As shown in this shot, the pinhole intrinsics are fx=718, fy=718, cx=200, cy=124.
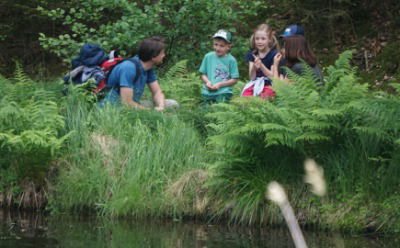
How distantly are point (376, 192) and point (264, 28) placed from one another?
8.28 ft

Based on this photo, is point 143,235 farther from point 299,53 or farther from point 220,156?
point 299,53

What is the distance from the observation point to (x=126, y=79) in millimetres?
8359

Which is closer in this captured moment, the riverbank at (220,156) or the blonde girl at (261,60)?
the riverbank at (220,156)

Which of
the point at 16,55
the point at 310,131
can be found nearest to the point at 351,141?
the point at 310,131

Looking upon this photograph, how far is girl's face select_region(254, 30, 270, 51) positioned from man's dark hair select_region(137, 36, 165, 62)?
119 centimetres

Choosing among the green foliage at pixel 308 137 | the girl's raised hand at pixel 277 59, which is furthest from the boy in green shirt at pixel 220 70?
the green foliage at pixel 308 137

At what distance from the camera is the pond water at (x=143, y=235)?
586 cm

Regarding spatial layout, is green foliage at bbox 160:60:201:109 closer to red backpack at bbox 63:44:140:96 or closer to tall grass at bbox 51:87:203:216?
red backpack at bbox 63:44:140:96

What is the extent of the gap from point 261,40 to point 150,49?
52.9 inches

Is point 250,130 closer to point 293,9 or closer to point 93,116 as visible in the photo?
point 93,116

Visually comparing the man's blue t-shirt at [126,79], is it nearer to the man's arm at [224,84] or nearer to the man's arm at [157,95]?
the man's arm at [157,95]

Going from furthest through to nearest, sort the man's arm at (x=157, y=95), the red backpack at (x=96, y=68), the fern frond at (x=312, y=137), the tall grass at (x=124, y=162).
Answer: the man's arm at (x=157, y=95) → the red backpack at (x=96, y=68) → the tall grass at (x=124, y=162) → the fern frond at (x=312, y=137)

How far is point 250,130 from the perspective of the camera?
6832mm

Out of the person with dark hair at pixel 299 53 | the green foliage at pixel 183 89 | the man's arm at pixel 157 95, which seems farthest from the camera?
the green foliage at pixel 183 89
